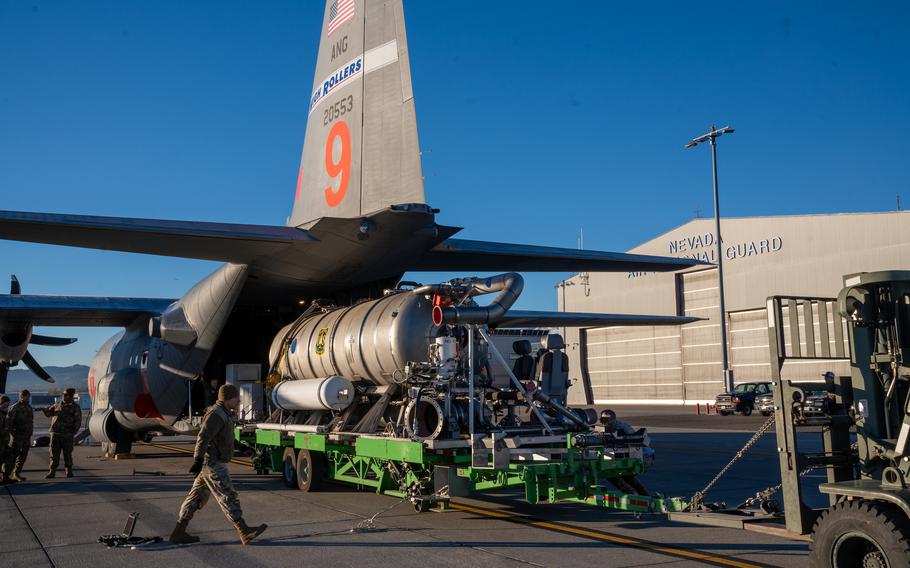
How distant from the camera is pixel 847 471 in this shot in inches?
253

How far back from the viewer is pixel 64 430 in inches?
646

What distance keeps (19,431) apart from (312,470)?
22.7ft

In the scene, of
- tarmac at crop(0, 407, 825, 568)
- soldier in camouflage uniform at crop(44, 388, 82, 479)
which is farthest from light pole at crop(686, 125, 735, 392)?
soldier in camouflage uniform at crop(44, 388, 82, 479)

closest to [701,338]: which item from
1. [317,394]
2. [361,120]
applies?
[361,120]

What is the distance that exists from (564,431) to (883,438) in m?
5.01

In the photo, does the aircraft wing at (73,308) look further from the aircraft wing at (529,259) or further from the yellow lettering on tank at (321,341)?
the aircraft wing at (529,259)

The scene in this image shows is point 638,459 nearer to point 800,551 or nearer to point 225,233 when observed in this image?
point 800,551

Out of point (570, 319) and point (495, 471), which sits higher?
point (570, 319)

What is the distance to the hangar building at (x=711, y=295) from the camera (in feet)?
132

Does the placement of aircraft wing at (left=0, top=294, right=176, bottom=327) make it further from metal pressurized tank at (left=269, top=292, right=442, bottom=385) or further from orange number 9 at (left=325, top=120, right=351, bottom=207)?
orange number 9 at (left=325, top=120, right=351, bottom=207)

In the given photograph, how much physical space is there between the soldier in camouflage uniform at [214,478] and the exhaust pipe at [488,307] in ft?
9.82

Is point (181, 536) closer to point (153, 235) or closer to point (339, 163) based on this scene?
point (153, 235)

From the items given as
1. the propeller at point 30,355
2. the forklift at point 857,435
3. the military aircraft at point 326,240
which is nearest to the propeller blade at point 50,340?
the propeller at point 30,355

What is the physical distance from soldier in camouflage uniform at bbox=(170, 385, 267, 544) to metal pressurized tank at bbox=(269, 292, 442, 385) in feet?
9.47
